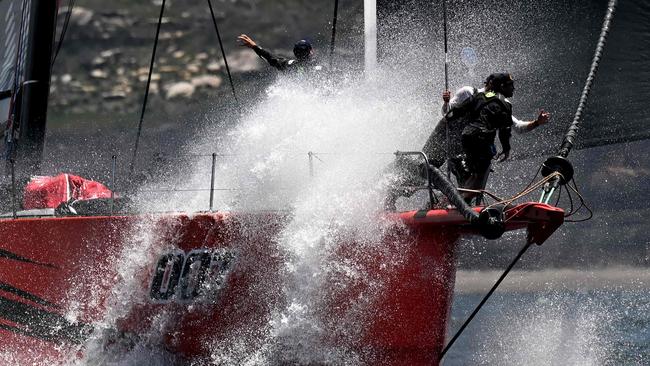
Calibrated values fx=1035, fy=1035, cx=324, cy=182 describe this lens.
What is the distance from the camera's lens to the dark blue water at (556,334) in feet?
27.0

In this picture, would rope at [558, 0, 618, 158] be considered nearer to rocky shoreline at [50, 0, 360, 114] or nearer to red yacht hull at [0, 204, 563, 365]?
red yacht hull at [0, 204, 563, 365]

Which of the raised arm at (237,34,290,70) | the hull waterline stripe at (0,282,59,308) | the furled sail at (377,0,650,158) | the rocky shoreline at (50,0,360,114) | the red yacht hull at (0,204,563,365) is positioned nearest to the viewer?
the red yacht hull at (0,204,563,365)

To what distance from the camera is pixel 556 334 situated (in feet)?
31.0

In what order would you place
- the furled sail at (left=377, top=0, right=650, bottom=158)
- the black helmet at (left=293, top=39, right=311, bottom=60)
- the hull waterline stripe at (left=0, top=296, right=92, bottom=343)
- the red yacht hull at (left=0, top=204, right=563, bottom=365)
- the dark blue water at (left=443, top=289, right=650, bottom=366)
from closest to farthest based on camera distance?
the red yacht hull at (left=0, top=204, right=563, bottom=365)
the furled sail at (left=377, top=0, right=650, bottom=158)
the hull waterline stripe at (left=0, top=296, right=92, bottom=343)
the black helmet at (left=293, top=39, right=311, bottom=60)
the dark blue water at (left=443, top=289, right=650, bottom=366)

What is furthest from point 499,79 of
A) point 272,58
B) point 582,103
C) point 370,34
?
point 272,58

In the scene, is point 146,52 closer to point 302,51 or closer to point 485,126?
point 302,51

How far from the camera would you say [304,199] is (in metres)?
6.14

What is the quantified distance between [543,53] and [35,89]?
4.35 metres

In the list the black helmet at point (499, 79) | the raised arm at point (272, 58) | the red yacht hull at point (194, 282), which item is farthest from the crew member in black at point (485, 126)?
the raised arm at point (272, 58)

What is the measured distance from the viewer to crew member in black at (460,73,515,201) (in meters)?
5.88

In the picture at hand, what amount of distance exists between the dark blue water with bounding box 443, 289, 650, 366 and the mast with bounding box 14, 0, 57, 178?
381cm

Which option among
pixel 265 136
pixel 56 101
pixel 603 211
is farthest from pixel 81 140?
pixel 265 136

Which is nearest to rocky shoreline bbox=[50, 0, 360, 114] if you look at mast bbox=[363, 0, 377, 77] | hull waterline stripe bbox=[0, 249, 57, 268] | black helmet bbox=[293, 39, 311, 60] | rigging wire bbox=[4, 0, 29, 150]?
rigging wire bbox=[4, 0, 29, 150]

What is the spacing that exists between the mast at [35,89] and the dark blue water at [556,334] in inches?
150
